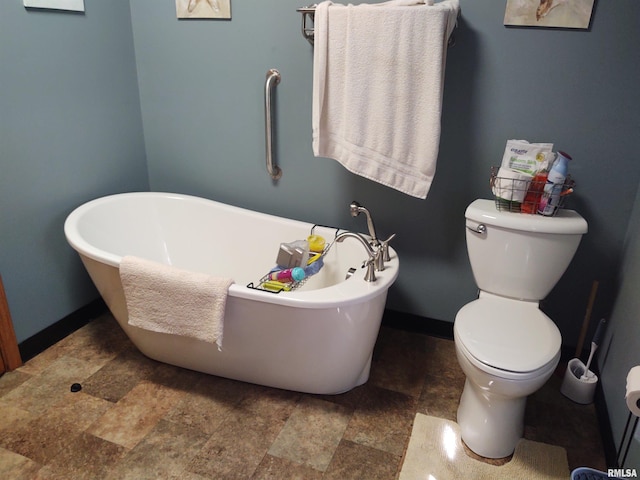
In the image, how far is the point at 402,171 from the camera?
6.03 ft

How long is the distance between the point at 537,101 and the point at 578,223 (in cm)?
50

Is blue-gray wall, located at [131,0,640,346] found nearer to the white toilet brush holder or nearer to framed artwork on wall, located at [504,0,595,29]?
framed artwork on wall, located at [504,0,595,29]

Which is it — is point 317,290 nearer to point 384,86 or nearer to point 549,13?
point 384,86

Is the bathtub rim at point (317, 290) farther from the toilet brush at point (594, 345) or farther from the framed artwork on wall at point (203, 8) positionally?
the framed artwork on wall at point (203, 8)

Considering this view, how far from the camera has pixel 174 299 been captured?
5.27ft

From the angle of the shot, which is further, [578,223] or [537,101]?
[537,101]

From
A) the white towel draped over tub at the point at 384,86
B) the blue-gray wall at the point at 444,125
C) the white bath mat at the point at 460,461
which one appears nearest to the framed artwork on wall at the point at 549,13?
the blue-gray wall at the point at 444,125

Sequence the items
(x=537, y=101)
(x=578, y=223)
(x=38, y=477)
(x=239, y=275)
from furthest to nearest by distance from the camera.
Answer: (x=239, y=275) → (x=537, y=101) → (x=578, y=223) → (x=38, y=477)

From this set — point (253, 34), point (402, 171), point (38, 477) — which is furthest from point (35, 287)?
point (402, 171)

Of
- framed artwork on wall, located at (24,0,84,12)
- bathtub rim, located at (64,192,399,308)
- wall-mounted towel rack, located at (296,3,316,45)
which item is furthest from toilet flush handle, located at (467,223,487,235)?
framed artwork on wall, located at (24,0,84,12)

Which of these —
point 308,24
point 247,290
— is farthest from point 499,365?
point 308,24

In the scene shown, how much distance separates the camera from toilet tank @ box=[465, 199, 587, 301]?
1.67 meters

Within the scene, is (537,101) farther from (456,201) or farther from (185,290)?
(185,290)

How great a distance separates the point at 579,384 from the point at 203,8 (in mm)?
2279
